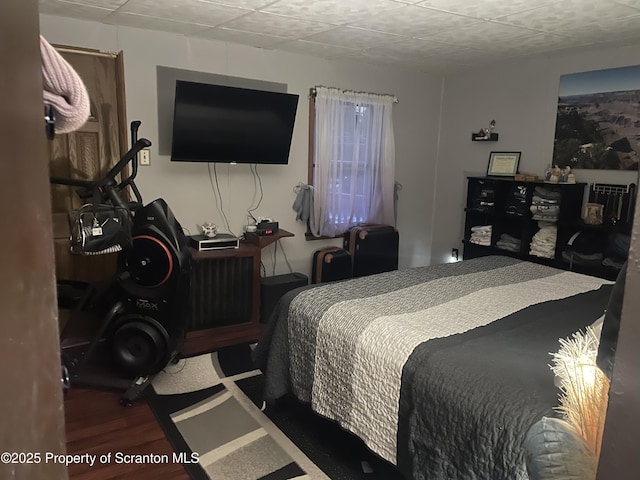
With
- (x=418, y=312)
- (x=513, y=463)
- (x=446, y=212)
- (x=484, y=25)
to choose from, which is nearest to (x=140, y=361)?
→ (x=418, y=312)

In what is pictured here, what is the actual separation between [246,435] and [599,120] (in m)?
3.45

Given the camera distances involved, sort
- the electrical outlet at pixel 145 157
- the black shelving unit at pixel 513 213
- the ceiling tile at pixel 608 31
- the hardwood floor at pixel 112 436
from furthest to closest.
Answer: the black shelving unit at pixel 513 213 < the electrical outlet at pixel 145 157 < the ceiling tile at pixel 608 31 < the hardwood floor at pixel 112 436

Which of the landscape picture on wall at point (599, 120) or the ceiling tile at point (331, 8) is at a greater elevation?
the ceiling tile at point (331, 8)

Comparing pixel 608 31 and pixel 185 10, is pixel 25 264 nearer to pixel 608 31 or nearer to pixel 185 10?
pixel 185 10

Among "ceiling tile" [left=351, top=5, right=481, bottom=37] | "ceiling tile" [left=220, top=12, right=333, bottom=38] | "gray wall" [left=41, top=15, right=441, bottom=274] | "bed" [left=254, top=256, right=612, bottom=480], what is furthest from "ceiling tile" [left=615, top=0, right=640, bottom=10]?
"gray wall" [left=41, top=15, right=441, bottom=274]

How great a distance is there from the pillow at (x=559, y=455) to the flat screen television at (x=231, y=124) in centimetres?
305

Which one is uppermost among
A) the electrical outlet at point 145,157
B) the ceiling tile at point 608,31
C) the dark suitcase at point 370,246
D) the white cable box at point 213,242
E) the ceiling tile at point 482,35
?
the ceiling tile at point 608,31

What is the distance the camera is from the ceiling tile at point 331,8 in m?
2.76

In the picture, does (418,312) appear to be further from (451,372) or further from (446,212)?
(446,212)

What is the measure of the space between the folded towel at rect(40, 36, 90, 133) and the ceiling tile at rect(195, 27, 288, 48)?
264 cm

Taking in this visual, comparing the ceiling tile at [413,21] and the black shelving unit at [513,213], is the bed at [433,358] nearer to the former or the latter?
the black shelving unit at [513,213]

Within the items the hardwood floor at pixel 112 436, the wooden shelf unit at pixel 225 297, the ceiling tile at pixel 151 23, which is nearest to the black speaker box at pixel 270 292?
the wooden shelf unit at pixel 225 297

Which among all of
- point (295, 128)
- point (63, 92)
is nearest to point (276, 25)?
point (295, 128)

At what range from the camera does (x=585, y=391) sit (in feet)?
3.20
